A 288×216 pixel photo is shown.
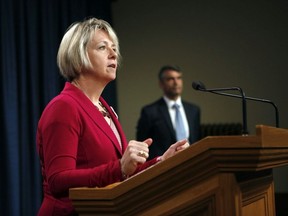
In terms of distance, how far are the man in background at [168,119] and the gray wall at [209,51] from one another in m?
1.51

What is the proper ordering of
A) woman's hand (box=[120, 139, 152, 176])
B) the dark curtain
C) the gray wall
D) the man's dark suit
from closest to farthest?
woman's hand (box=[120, 139, 152, 176]), the dark curtain, the man's dark suit, the gray wall

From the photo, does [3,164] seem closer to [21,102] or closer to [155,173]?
[21,102]

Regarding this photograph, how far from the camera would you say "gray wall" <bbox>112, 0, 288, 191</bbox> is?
6.45m

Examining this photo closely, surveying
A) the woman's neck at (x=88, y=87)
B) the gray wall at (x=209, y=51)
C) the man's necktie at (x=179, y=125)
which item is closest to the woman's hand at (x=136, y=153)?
the woman's neck at (x=88, y=87)

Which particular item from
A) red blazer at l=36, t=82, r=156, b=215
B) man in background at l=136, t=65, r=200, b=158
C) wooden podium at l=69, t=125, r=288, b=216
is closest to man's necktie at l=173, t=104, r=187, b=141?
man in background at l=136, t=65, r=200, b=158

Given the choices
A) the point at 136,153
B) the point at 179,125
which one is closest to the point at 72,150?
the point at 136,153

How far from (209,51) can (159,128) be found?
6.74ft

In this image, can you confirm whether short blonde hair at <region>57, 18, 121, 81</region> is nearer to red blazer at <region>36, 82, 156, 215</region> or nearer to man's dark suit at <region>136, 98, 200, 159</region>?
red blazer at <region>36, 82, 156, 215</region>

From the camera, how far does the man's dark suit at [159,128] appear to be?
4945 millimetres

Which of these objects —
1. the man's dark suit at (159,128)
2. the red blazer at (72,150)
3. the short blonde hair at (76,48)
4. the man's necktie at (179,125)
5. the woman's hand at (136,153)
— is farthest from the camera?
the man's necktie at (179,125)

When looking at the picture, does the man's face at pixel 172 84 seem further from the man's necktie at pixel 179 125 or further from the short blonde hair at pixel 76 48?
the short blonde hair at pixel 76 48

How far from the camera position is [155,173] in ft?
4.14

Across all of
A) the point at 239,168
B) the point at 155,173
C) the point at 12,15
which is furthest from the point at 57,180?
the point at 12,15

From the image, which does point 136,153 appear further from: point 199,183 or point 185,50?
point 185,50
